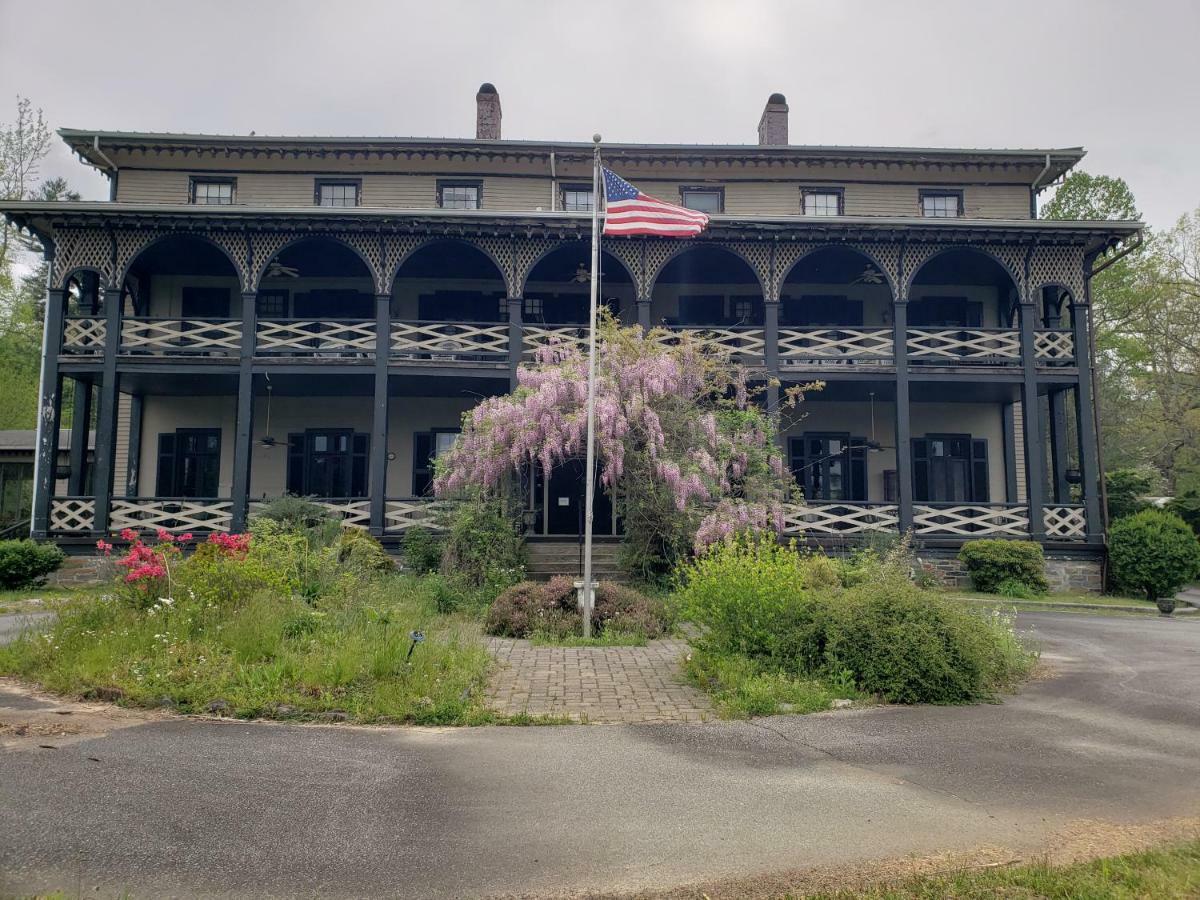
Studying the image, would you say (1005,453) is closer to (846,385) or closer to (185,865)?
(846,385)

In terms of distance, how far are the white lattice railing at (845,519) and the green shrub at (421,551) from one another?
305 inches

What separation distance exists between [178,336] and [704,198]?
13999 millimetres

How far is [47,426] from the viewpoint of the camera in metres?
16.9

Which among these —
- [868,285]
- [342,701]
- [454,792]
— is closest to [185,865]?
[454,792]

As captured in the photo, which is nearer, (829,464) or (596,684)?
(596,684)

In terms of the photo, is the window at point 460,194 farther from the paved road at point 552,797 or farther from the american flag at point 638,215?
the paved road at point 552,797

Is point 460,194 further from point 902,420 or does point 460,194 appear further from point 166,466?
point 902,420

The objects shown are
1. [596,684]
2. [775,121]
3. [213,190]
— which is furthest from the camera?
[775,121]

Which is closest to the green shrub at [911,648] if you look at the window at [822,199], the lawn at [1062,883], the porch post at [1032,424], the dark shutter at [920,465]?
the lawn at [1062,883]

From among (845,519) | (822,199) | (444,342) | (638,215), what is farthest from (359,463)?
(822,199)

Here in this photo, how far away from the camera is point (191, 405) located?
20.5m

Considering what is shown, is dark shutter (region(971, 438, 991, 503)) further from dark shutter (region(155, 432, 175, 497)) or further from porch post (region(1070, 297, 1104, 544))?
dark shutter (region(155, 432, 175, 497))

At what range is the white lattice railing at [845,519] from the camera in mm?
17484

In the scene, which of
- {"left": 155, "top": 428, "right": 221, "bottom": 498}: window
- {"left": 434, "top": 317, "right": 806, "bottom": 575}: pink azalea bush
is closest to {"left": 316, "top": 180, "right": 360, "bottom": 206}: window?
{"left": 155, "top": 428, "right": 221, "bottom": 498}: window
